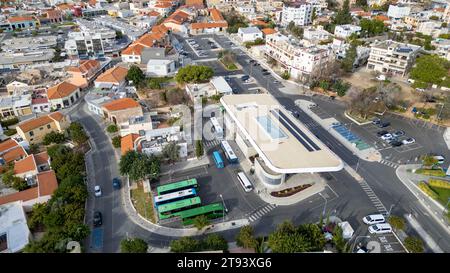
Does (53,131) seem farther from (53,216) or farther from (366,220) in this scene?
(366,220)

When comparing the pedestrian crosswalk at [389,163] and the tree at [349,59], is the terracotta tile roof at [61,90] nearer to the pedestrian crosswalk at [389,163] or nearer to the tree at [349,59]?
the pedestrian crosswalk at [389,163]

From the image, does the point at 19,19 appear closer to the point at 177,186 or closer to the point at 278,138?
the point at 177,186

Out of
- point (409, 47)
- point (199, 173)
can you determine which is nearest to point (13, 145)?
point (199, 173)

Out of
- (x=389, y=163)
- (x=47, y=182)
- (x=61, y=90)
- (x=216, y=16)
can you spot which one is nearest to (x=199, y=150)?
(x=47, y=182)

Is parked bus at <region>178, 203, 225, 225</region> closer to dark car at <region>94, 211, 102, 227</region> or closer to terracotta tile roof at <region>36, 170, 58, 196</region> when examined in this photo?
dark car at <region>94, 211, 102, 227</region>

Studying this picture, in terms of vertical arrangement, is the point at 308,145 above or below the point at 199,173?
above

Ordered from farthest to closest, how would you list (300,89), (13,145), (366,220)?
(300,89) < (13,145) < (366,220)
